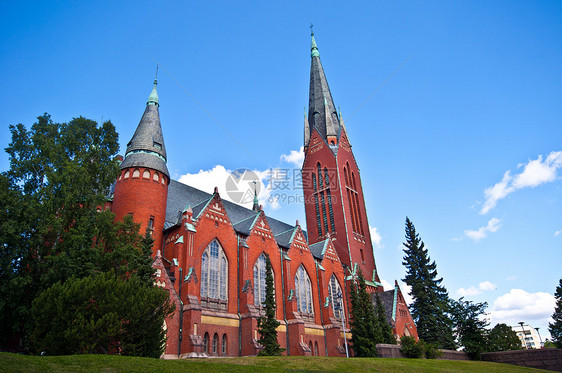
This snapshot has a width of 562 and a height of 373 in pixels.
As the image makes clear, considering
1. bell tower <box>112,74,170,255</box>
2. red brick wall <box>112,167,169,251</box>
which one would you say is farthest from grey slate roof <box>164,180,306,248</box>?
bell tower <box>112,74,170,255</box>

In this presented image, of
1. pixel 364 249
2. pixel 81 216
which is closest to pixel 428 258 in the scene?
pixel 364 249

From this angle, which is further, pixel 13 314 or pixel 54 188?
pixel 54 188

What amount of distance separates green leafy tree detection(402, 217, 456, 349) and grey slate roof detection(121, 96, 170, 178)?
33492 millimetres

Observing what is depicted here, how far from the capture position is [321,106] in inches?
2291

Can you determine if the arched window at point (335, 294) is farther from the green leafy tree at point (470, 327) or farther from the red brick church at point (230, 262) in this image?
the green leafy tree at point (470, 327)

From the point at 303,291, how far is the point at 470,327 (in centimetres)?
1834

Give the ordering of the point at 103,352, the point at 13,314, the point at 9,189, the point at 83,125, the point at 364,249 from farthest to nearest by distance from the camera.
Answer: the point at 364,249 < the point at 83,125 < the point at 9,189 < the point at 13,314 < the point at 103,352

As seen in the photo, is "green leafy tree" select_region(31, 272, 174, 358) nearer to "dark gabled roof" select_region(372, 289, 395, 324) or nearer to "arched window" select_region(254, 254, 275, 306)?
"arched window" select_region(254, 254, 275, 306)

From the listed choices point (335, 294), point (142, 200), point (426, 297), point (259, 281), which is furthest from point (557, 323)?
point (142, 200)

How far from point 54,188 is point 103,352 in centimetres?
1028

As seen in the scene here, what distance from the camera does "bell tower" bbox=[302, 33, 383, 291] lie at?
4844 centimetres

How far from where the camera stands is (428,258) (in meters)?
53.3

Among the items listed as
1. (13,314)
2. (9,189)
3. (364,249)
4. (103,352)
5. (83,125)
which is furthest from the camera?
(364,249)

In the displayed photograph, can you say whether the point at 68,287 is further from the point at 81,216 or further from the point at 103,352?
the point at 81,216
